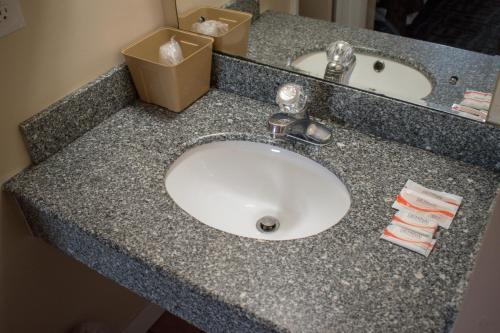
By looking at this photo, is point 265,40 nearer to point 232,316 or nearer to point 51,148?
point 51,148

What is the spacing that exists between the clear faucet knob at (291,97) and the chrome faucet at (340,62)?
0.09 m

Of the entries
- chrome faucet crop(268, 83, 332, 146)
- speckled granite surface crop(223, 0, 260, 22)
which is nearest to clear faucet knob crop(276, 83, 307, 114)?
chrome faucet crop(268, 83, 332, 146)

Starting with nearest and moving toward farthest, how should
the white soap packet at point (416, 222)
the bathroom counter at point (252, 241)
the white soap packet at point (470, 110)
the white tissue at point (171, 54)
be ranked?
the bathroom counter at point (252, 241), the white soap packet at point (416, 222), the white soap packet at point (470, 110), the white tissue at point (171, 54)

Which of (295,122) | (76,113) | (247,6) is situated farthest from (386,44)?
(76,113)

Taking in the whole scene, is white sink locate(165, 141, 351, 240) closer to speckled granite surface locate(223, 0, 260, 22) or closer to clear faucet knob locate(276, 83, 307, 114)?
clear faucet knob locate(276, 83, 307, 114)

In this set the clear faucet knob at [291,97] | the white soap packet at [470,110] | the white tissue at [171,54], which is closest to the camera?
the white soap packet at [470,110]

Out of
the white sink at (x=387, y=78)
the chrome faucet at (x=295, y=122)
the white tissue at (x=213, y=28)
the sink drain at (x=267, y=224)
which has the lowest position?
the sink drain at (x=267, y=224)

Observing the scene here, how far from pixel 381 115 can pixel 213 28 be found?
518 mm

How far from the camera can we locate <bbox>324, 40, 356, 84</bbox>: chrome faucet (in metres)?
1.13

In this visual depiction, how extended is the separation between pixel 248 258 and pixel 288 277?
0.27ft

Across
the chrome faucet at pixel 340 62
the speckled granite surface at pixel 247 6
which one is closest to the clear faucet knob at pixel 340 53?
the chrome faucet at pixel 340 62

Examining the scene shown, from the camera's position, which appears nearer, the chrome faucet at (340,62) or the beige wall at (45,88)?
the beige wall at (45,88)

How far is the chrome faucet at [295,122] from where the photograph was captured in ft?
3.59

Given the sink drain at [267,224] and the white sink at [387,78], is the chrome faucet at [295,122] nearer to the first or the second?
the white sink at [387,78]
